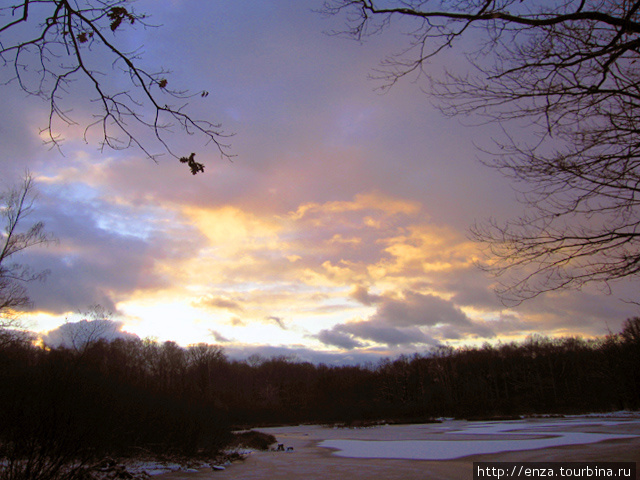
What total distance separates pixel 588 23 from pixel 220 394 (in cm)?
7798

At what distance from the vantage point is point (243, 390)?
93.9m

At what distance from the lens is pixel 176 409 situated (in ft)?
66.2

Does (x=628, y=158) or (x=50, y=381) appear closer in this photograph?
(x=628, y=158)

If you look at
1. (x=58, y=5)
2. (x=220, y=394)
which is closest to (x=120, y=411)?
(x=58, y=5)

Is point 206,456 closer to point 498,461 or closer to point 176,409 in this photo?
point 176,409

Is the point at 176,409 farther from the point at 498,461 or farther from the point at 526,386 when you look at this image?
the point at 526,386

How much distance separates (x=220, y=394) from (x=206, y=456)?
58.8m

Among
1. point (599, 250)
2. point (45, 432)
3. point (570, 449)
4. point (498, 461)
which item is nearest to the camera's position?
point (599, 250)

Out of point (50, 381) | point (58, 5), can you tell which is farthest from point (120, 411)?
point (58, 5)

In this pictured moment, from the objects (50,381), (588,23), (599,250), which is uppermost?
(588,23)

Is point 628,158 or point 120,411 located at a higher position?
point 628,158

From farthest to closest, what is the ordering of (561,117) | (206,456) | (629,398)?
(629,398) → (206,456) → (561,117)

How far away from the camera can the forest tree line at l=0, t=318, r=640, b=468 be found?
27.4 feet

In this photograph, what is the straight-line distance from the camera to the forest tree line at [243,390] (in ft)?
27.4
